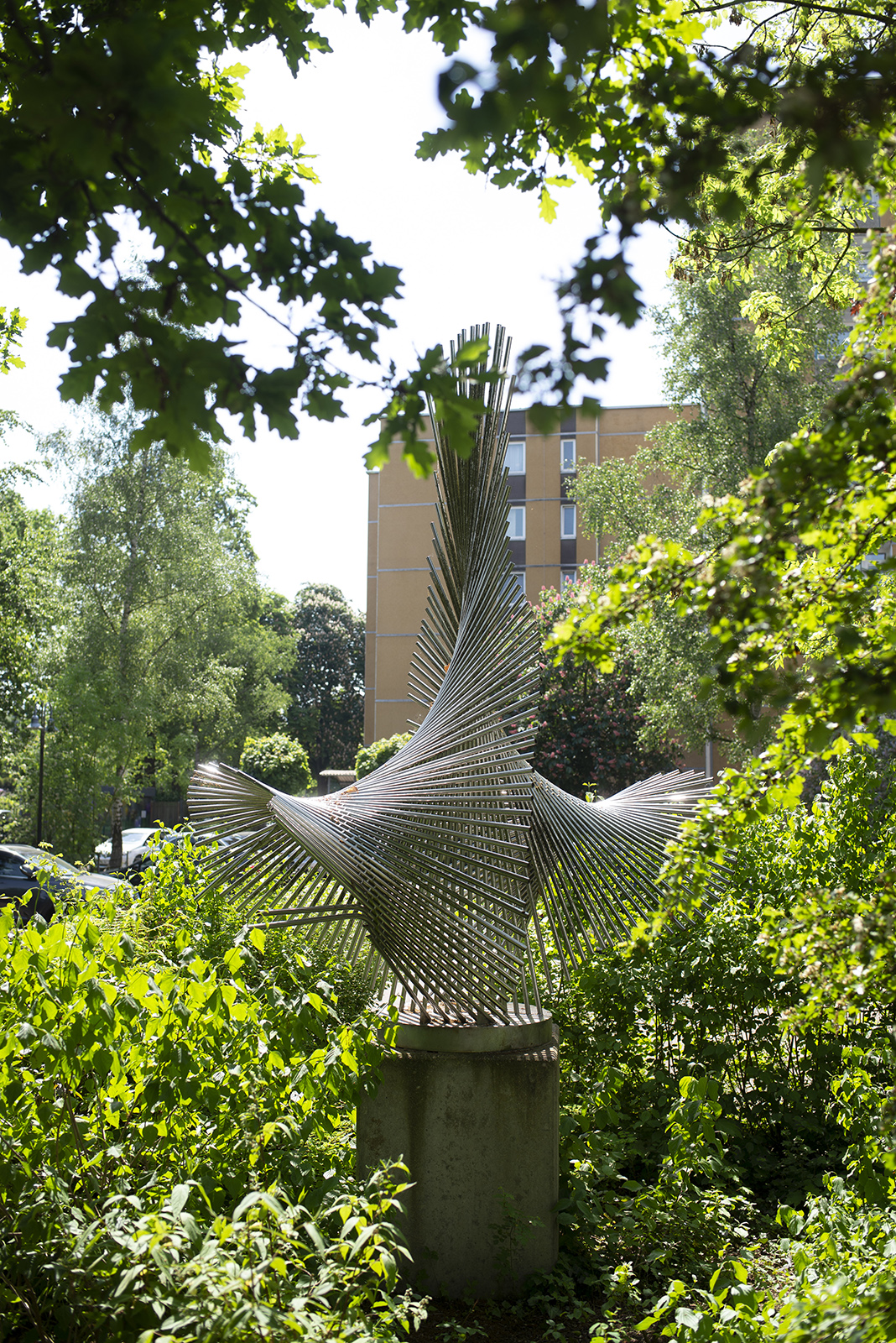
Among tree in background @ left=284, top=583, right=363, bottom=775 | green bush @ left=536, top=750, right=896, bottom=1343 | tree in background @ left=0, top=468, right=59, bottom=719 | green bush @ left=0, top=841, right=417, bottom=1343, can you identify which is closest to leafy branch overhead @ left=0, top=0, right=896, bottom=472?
green bush @ left=0, top=841, right=417, bottom=1343

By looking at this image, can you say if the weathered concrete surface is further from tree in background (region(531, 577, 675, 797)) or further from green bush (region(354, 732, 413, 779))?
tree in background (region(531, 577, 675, 797))

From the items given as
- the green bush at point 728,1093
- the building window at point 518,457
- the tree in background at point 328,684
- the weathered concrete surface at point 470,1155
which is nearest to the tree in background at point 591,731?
the building window at point 518,457

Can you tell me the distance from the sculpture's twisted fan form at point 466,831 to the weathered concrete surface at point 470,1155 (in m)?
0.33

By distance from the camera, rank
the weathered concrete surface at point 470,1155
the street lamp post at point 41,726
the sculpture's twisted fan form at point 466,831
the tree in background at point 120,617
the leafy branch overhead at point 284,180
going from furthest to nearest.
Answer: the tree in background at point 120,617
the street lamp post at point 41,726
the sculpture's twisted fan form at point 466,831
the weathered concrete surface at point 470,1155
the leafy branch overhead at point 284,180

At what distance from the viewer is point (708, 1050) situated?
4961 mm

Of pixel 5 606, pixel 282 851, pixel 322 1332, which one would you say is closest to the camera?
pixel 322 1332

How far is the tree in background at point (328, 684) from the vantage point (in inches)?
1687

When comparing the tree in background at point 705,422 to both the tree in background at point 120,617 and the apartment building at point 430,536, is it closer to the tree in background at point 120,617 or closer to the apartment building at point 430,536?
the tree in background at point 120,617

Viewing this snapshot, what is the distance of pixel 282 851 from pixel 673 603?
108 inches

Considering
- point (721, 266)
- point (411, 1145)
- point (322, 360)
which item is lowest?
point (411, 1145)

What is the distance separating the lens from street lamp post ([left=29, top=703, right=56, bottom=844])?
60.9 ft

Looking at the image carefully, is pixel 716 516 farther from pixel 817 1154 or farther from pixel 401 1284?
pixel 817 1154

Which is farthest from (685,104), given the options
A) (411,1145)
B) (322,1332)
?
(411,1145)

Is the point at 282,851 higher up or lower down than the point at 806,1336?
higher up
